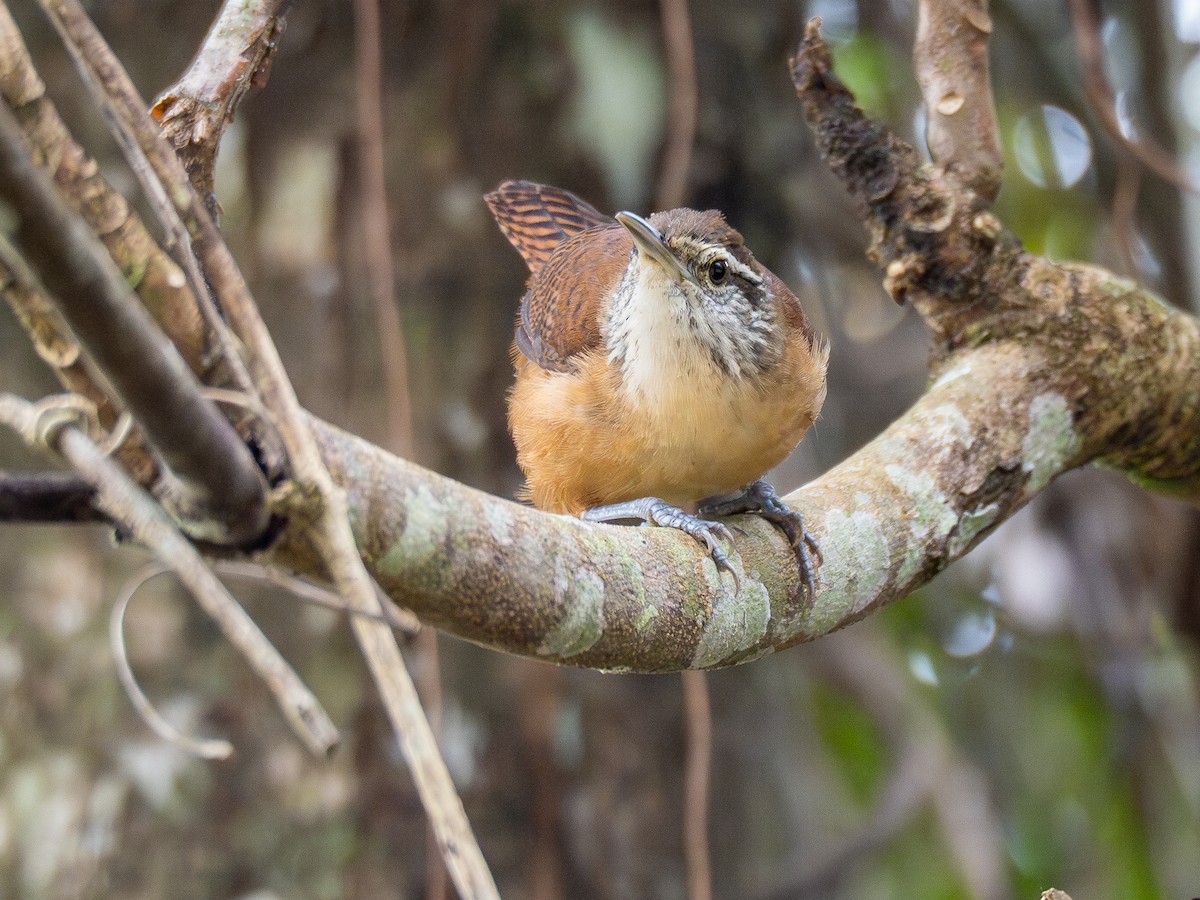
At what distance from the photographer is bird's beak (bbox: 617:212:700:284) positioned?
7.72ft

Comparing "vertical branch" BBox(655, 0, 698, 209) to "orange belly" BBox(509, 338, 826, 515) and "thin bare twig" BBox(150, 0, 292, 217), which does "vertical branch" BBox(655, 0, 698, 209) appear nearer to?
"orange belly" BBox(509, 338, 826, 515)

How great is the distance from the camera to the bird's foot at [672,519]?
178cm

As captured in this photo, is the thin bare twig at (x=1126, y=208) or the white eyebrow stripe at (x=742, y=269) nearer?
the white eyebrow stripe at (x=742, y=269)

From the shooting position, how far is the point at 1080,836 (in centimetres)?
427

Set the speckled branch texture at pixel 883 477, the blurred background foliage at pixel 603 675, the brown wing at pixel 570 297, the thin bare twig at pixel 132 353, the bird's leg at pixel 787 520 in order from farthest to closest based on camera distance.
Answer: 1. the blurred background foliage at pixel 603 675
2. the brown wing at pixel 570 297
3. the bird's leg at pixel 787 520
4. the speckled branch texture at pixel 883 477
5. the thin bare twig at pixel 132 353

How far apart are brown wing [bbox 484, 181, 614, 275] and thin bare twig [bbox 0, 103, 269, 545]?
2307mm

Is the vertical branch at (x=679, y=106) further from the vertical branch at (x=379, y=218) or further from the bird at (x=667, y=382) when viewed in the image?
the vertical branch at (x=379, y=218)

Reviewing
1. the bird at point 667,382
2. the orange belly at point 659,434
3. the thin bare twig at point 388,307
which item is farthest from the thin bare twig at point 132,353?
the thin bare twig at point 388,307

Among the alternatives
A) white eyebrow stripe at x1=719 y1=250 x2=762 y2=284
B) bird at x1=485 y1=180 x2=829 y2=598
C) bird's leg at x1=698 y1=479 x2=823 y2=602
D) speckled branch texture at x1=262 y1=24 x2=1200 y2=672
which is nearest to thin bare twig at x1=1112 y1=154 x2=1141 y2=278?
speckled branch texture at x1=262 y1=24 x2=1200 y2=672

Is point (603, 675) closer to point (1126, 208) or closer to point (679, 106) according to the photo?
point (679, 106)

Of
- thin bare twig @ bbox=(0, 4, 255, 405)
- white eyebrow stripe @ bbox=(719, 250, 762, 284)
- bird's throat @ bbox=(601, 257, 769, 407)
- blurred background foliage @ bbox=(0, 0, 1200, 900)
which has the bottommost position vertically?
blurred background foliage @ bbox=(0, 0, 1200, 900)

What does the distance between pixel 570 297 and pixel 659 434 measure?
20.8 inches

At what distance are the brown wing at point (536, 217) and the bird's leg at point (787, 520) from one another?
1.18 metres

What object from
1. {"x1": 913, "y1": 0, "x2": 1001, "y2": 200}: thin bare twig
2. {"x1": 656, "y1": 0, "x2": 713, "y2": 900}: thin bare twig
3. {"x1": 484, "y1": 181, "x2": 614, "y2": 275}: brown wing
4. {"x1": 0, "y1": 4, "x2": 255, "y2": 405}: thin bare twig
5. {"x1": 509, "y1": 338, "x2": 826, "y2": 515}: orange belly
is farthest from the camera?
{"x1": 484, "y1": 181, "x2": 614, "y2": 275}: brown wing
